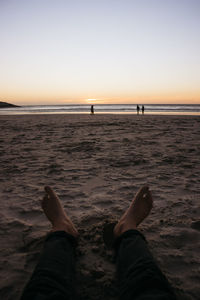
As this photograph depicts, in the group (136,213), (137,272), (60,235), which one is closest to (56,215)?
(60,235)

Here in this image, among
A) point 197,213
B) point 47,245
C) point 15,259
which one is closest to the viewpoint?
point 47,245

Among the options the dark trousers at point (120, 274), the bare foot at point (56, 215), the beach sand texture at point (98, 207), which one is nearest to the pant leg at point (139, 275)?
the dark trousers at point (120, 274)

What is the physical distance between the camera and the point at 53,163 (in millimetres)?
3240

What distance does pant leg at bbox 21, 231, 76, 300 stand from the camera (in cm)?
76

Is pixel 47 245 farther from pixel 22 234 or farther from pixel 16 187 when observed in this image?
pixel 16 187

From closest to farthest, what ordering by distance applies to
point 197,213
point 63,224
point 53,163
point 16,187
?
point 63,224 → point 197,213 → point 16,187 → point 53,163

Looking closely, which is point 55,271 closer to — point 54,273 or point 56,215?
point 54,273

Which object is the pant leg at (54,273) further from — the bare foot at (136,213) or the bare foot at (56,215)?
the bare foot at (136,213)

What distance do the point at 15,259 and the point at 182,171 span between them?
2363 millimetres

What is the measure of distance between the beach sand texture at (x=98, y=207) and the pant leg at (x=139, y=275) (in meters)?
0.21

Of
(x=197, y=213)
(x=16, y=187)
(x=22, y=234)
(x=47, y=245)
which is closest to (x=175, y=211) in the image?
(x=197, y=213)

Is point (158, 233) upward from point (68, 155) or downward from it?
downward

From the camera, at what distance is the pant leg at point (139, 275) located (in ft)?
2.50

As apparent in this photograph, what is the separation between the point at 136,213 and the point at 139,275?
2.19 ft
